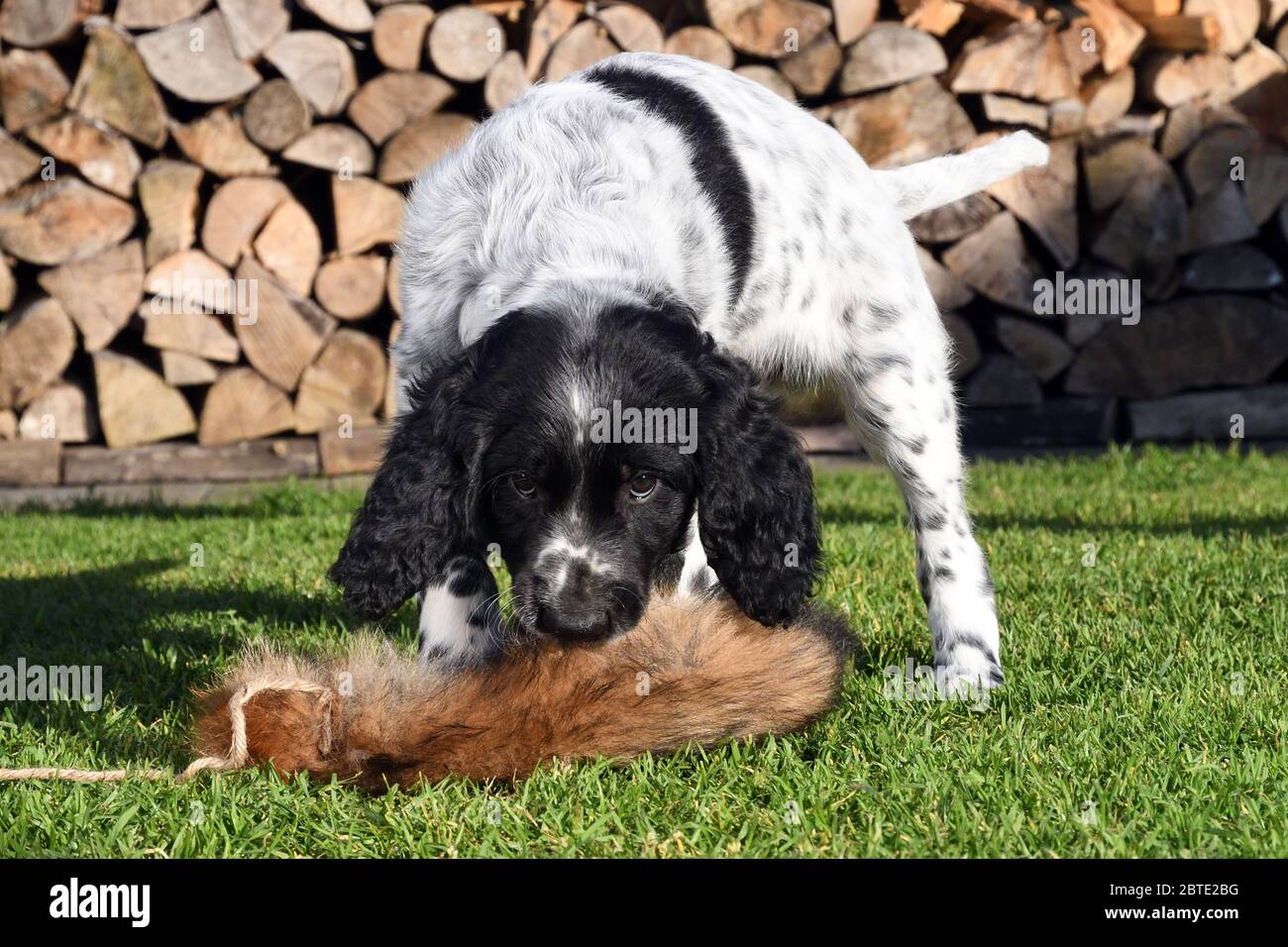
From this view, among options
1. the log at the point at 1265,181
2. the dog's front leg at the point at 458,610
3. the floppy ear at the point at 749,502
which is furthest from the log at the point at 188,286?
the log at the point at 1265,181

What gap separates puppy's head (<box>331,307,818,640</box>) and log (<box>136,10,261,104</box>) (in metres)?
4.29

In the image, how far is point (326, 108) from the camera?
6508 millimetres

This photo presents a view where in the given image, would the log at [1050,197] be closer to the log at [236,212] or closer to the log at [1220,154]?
the log at [1220,154]

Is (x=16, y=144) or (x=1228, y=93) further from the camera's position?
(x=1228, y=93)

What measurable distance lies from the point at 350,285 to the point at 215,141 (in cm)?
91

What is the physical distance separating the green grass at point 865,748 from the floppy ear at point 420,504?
18.5 inches

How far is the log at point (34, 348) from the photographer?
6.50 meters

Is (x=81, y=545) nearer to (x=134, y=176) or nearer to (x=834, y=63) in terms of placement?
(x=134, y=176)

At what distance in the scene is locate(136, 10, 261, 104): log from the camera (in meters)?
6.33

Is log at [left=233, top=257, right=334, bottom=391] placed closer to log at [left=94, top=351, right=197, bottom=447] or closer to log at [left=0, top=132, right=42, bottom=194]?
log at [left=94, top=351, right=197, bottom=447]

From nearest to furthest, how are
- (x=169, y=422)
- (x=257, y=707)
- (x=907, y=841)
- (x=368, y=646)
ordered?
1. (x=907, y=841)
2. (x=257, y=707)
3. (x=368, y=646)
4. (x=169, y=422)

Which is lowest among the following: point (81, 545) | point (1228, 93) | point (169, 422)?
point (81, 545)

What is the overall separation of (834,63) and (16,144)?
12.8 ft

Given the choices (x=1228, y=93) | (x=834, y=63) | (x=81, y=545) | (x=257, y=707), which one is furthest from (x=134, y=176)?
(x=1228, y=93)
